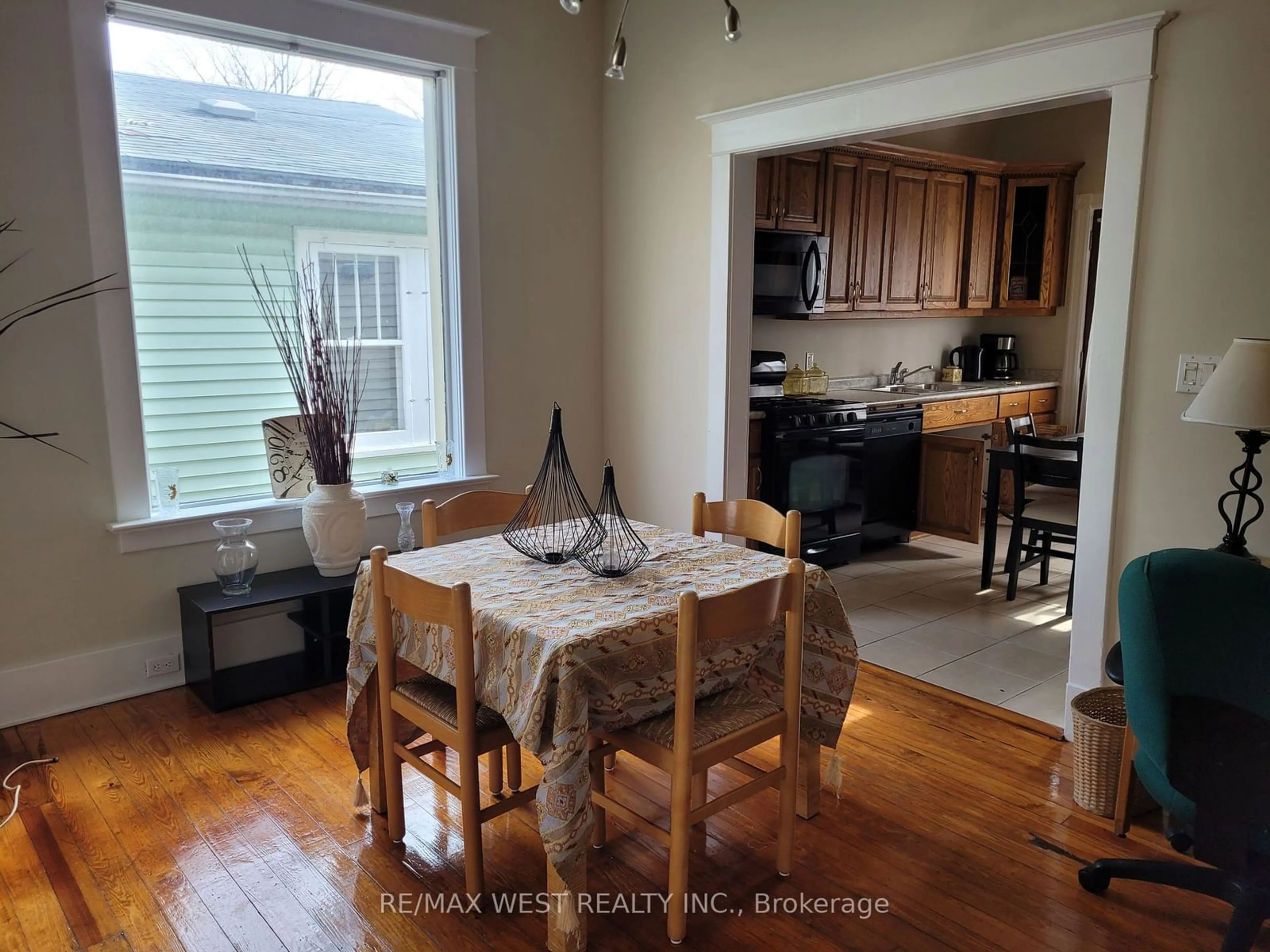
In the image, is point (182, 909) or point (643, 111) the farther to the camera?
point (643, 111)

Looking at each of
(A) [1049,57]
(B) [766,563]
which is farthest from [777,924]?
(A) [1049,57]

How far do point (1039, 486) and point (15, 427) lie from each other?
4907 millimetres

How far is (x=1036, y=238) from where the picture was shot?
6242 millimetres

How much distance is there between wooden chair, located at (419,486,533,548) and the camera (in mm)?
2791

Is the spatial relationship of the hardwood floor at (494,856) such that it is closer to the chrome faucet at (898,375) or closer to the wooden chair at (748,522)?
the wooden chair at (748,522)

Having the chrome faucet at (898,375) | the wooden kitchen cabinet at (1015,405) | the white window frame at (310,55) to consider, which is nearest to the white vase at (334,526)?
the white window frame at (310,55)

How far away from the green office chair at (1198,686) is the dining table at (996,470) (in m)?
2.20

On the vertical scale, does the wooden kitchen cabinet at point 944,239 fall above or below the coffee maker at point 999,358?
above

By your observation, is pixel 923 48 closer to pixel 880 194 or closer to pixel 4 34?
pixel 880 194

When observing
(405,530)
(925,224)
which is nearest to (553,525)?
(405,530)

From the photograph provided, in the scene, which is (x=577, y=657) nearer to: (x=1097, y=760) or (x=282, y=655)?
(x=1097, y=760)

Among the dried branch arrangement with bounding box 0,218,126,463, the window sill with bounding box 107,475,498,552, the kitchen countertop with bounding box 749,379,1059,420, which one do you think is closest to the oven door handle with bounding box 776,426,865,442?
the kitchen countertop with bounding box 749,379,1059,420

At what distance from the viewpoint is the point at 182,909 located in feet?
7.08

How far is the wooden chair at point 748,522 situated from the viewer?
2566 mm
